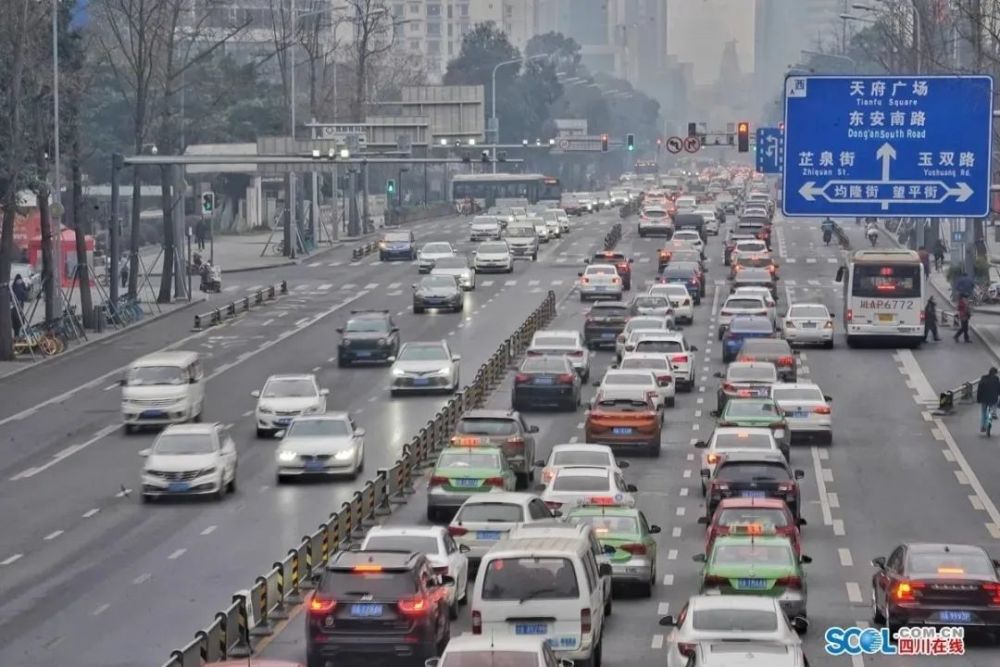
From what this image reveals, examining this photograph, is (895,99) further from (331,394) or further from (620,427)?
(331,394)

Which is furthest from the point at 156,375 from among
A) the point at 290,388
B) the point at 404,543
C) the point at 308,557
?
the point at 404,543

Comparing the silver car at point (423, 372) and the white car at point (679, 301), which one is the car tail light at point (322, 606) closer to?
the silver car at point (423, 372)

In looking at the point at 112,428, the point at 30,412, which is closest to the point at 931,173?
the point at 112,428

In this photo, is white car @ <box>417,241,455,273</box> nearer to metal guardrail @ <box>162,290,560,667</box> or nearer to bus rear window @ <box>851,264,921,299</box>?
bus rear window @ <box>851,264,921,299</box>

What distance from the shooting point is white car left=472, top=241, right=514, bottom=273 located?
94562 mm

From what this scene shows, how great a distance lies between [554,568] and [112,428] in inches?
1160

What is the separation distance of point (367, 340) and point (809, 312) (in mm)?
14631

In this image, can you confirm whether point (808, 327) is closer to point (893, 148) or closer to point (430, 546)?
point (893, 148)

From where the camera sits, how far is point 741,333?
6391cm

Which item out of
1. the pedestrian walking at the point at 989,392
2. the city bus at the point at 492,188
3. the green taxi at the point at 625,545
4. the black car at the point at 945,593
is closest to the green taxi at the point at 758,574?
the black car at the point at 945,593

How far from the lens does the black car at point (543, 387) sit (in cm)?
5341

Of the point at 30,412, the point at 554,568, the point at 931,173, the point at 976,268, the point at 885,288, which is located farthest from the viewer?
the point at 976,268

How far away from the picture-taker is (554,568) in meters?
24.1

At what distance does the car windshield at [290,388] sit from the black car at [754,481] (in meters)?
14.2
